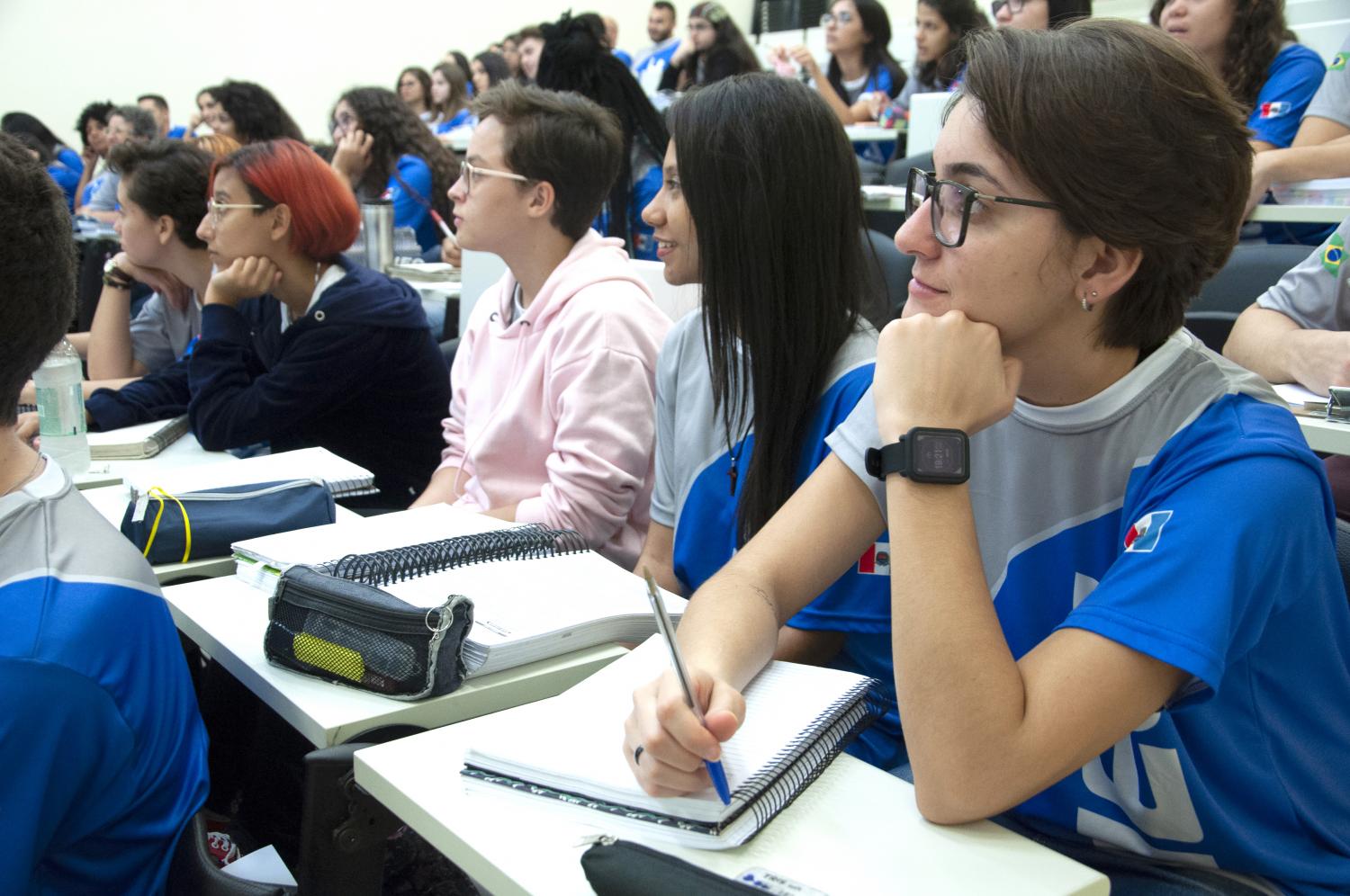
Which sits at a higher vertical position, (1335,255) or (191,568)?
(1335,255)

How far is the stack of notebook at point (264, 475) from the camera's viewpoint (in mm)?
2027

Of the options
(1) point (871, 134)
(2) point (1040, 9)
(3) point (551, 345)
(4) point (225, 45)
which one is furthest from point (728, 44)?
(4) point (225, 45)

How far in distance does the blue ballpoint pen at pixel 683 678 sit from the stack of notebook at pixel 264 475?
1.20 meters

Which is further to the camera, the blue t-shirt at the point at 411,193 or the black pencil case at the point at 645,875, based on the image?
the blue t-shirt at the point at 411,193

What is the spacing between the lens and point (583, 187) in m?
2.47

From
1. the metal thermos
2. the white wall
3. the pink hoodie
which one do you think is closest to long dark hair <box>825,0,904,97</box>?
the white wall

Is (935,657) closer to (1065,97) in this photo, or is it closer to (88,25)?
(1065,97)

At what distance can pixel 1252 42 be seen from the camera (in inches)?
134

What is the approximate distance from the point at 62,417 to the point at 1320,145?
3.12m

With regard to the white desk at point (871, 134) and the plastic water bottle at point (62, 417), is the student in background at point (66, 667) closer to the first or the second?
the plastic water bottle at point (62, 417)

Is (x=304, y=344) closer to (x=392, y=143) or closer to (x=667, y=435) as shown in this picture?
(x=667, y=435)

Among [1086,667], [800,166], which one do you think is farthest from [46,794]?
[800,166]

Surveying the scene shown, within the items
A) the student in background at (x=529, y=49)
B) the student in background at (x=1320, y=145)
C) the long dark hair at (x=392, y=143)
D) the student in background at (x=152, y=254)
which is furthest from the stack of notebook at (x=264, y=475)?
the student in background at (x=529, y=49)

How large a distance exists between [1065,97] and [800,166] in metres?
0.64
